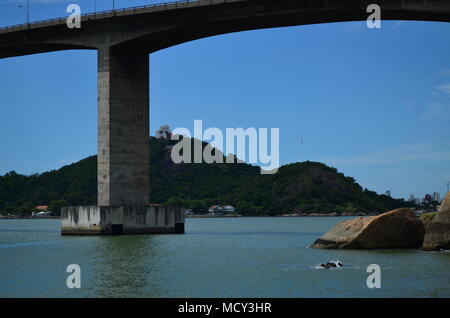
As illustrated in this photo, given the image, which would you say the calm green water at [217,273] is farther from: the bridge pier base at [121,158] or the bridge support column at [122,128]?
the bridge support column at [122,128]

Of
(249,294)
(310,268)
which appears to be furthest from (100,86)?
(249,294)

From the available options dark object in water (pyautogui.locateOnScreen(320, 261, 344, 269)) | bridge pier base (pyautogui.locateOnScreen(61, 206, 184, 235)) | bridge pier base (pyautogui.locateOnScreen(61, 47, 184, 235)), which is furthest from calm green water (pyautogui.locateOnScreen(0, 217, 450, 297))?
bridge pier base (pyautogui.locateOnScreen(61, 47, 184, 235))

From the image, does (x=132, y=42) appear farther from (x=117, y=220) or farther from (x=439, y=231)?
(x=439, y=231)

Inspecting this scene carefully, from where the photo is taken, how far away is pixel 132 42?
69.2 meters

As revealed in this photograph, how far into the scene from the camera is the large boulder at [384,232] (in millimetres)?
45781

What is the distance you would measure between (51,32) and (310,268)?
Result: 149ft

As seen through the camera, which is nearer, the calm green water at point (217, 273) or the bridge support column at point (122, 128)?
the calm green water at point (217, 273)

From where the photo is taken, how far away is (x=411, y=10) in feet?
189

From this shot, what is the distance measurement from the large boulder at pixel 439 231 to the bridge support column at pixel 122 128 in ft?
107

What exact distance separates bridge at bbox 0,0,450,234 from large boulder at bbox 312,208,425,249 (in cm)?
2139

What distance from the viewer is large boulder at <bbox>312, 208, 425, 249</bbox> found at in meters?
45.8

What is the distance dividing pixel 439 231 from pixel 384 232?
11.1 ft

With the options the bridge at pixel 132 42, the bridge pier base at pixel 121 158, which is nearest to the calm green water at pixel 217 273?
the bridge pier base at pixel 121 158
